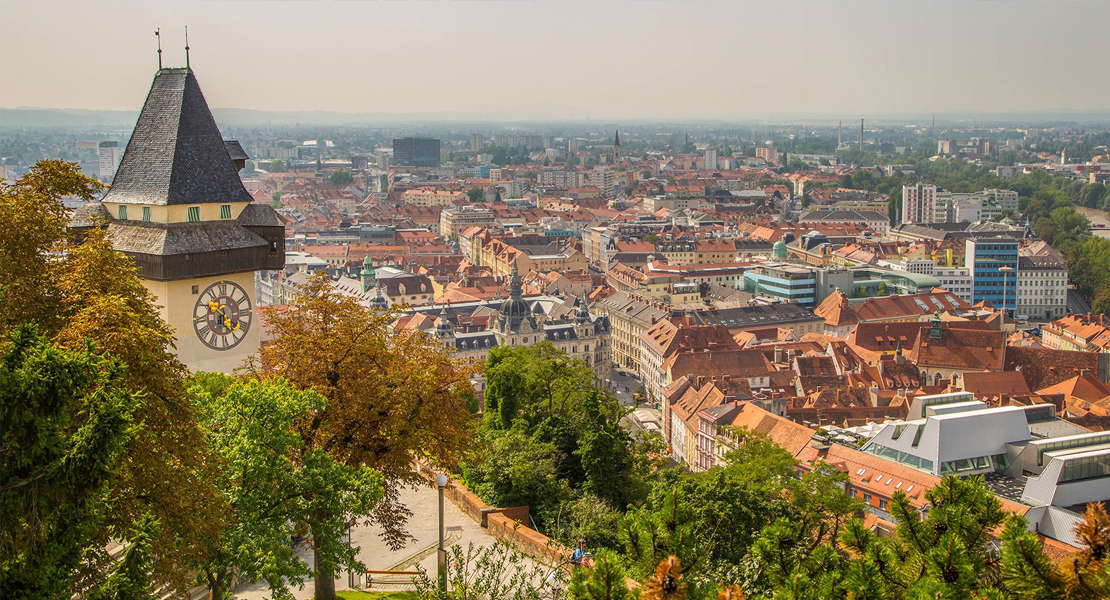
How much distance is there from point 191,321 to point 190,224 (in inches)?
68.5

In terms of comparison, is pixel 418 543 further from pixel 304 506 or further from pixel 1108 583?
pixel 1108 583

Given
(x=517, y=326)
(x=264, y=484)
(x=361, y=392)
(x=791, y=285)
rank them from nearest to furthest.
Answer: (x=264, y=484) → (x=361, y=392) → (x=517, y=326) → (x=791, y=285)

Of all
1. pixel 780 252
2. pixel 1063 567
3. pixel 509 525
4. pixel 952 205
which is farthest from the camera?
pixel 952 205

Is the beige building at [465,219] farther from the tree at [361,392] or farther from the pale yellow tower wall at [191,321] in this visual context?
the tree at [361,392]

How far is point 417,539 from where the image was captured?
69.2 feet

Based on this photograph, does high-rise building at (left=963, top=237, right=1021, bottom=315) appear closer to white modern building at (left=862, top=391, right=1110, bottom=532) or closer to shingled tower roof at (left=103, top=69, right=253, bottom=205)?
white modern building at (left=862, top=391, right=1110, bottom=532)

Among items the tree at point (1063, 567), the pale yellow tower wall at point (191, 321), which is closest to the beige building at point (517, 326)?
the pale yellow tower wall at point (191, 321)

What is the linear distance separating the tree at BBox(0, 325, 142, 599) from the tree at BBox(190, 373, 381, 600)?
3.02 meters

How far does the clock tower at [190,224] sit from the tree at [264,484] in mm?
4848

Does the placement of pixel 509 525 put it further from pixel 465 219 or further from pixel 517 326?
A: pixel 465 219

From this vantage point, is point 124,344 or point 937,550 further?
point 124,344

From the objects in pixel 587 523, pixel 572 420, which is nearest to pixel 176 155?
pixel 587 523

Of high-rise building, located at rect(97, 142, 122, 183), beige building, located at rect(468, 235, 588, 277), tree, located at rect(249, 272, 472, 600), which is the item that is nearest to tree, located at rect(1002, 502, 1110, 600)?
tree, located at rect(249, 272, 472, 600)

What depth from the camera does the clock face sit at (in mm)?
21016
